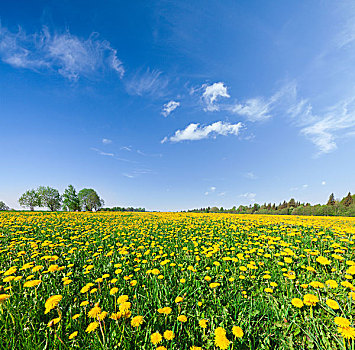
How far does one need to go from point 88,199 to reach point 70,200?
7.86 m

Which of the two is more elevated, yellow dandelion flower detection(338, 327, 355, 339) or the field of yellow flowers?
yellow dandelion flower detection(338, 327, 355, 339)

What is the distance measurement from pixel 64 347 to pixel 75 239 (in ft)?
15.2

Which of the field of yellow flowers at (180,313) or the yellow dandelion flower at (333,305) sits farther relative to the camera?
the yellow dandelion flower at (333,305)

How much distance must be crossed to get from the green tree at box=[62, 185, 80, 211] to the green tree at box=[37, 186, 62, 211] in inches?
180

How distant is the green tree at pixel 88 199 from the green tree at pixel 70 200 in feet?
12.7

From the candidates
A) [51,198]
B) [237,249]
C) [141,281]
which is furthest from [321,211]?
[51,198]

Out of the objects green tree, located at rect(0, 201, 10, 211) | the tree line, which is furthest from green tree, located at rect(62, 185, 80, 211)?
green tree, located at rect(0, 201, 10, 211)

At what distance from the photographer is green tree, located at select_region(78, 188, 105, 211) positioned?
67438 mm

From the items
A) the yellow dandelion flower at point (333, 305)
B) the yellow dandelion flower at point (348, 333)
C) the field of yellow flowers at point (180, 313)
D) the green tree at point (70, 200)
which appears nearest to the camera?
the yellow dandelion flower at point (348, 333)

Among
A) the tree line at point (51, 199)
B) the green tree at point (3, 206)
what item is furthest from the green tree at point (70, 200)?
the green tree at point (3, 206)

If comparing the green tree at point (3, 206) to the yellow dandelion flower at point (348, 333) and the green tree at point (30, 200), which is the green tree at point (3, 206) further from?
the yellow dandelion flower at point (348, 333)

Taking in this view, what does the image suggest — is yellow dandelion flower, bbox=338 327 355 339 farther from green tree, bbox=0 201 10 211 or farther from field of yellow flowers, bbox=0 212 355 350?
green tree, bbox=0 201 10 211

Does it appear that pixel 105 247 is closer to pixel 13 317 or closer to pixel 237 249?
pixel 13 317

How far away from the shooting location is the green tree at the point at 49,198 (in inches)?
2418
